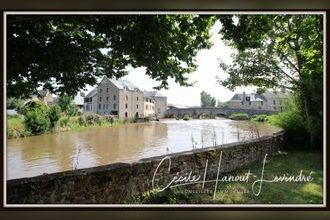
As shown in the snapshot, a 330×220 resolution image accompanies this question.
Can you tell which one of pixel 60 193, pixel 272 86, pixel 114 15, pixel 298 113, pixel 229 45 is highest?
pixel 114 15

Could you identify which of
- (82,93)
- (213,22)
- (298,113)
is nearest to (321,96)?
(298,113)

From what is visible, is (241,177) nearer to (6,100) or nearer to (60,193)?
(60,193)

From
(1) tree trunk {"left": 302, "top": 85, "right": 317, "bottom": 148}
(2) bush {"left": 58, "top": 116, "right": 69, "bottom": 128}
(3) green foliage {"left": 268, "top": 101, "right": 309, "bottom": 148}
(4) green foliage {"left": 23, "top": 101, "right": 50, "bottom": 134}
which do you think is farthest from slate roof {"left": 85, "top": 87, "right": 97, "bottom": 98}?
(1) tree trunk {"left": 302, "top": 85, "right": 317, "bottom": 148}

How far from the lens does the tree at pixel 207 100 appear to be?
3.96 meters

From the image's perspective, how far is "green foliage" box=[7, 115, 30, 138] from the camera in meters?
3.68

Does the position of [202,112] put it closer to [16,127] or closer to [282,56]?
[282,56]

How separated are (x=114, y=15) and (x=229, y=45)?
118 centimetres

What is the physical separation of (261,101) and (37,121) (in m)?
2.27

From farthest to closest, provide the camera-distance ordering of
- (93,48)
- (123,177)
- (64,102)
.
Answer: (93,48)
(64,102)
(123,177)

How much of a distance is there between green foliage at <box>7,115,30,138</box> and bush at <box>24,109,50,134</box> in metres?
0.05

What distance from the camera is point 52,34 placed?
3922 millimetres

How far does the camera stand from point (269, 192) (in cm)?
374

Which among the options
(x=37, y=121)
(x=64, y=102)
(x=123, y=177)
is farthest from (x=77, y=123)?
(x=123, y=177)
